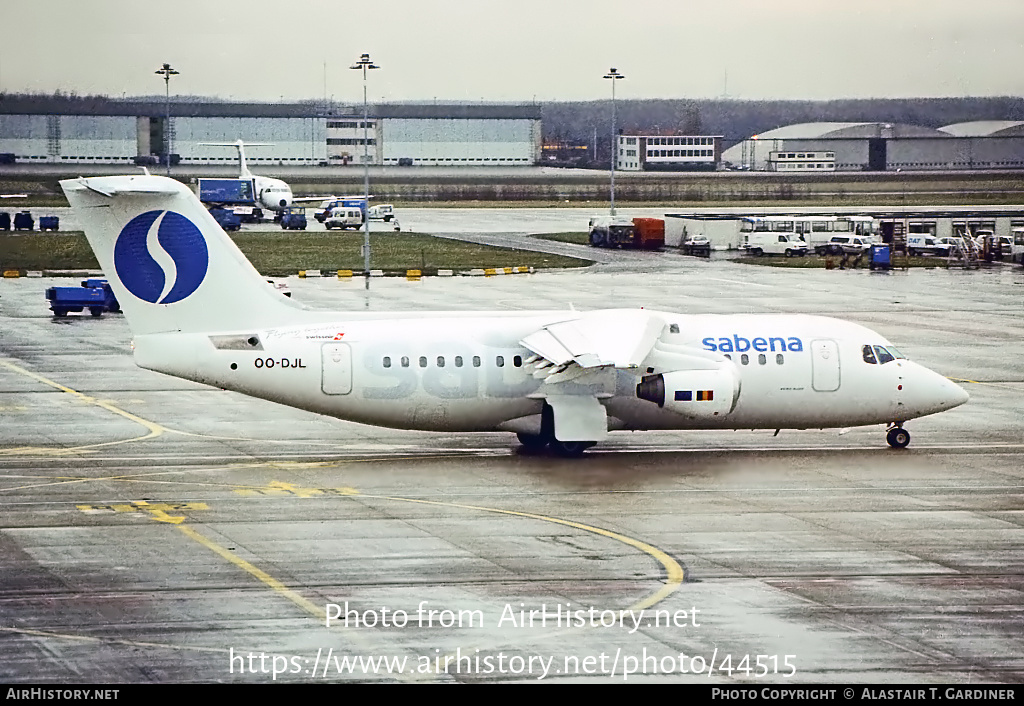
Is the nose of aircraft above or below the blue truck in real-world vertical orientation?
below

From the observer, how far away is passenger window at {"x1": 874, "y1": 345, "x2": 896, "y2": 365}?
139ft

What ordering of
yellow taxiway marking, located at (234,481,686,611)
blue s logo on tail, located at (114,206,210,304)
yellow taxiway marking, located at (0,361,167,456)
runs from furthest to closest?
yellow taxiway marking, located at (0,361,167,456)
blue s logo on tail, located at (114,206,210,304)
yellow taxiway marking, located at (234,481,686,611)

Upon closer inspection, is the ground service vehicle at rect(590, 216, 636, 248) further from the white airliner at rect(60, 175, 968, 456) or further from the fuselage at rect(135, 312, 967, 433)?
the white airliner at rect(60, 175, 968, 456)

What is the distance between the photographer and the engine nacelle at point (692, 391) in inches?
1561

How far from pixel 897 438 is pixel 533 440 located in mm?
10686

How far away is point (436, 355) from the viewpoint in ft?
132

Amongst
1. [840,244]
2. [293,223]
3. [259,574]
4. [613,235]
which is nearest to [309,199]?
[293,223]

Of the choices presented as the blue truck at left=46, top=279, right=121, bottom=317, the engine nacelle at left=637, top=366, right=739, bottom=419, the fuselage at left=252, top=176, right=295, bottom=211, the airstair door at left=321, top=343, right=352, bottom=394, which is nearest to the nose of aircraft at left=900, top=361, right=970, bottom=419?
the engine nacelle at left=637, top=366, right=739, bottom=419

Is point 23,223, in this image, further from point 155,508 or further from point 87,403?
point 155,508

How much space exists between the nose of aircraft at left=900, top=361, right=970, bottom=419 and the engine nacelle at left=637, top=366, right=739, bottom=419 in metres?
5.74

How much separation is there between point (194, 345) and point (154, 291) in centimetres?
181
